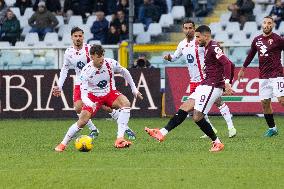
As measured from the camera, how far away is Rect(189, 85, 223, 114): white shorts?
17.2 metres

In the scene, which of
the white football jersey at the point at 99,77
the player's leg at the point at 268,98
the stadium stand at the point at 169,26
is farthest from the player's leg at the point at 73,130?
the stadium stand at the point at 169,26

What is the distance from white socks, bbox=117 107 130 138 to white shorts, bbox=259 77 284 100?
3.42m

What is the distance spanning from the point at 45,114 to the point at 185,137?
24.0ft

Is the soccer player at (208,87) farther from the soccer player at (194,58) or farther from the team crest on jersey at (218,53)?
the soccer player at (194,58)

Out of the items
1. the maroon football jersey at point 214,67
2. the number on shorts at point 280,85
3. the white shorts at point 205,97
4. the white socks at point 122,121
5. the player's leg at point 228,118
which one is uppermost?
the maroon football jersey at point 214,67

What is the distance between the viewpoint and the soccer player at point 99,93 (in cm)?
1762

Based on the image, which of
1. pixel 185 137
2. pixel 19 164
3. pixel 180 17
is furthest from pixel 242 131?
pixel 180 17

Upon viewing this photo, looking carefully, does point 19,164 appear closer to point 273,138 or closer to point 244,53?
point 273,138

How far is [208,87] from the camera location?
17453 millimetres

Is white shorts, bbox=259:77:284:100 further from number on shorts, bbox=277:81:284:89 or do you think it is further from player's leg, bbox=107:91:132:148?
player's leg, bbox=107:91:132:148

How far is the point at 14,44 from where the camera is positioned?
32812 millimetres

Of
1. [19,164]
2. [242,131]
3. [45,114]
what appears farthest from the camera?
[45,114]

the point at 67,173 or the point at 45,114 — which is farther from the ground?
the point at 67,173

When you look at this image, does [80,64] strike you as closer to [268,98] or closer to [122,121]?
[122,121]
